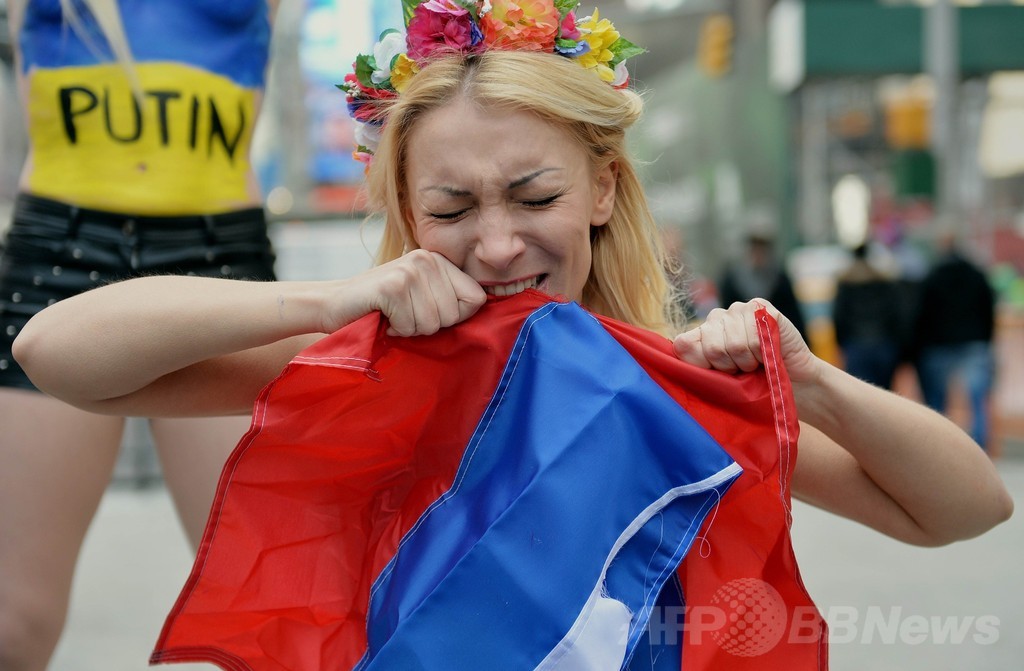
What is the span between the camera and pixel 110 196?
2.72m

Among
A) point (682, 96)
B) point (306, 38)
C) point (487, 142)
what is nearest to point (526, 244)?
point (487, 142)

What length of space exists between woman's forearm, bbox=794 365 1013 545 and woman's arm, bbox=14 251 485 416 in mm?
595

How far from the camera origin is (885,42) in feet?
49.3

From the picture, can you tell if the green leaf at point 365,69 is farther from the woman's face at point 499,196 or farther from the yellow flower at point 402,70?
the woman's face at point 499,196

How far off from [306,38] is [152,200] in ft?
40.9

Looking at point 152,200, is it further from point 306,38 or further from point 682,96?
point 682,96

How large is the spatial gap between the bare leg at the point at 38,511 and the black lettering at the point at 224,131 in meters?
0.68

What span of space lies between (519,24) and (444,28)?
0.44 feet

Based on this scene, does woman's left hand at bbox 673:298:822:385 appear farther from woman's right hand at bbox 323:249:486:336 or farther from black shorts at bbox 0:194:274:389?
black shorts at bbox 0:194:274:389

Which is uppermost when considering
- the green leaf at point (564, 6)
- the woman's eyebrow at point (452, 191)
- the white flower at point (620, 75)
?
the green leaf at point (564, 6)

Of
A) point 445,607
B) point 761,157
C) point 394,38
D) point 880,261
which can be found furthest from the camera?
point 761,157

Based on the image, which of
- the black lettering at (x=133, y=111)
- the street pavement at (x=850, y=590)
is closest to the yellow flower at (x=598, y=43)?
the black lettering at (x=133, y=111)

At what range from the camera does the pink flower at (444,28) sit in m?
2.12

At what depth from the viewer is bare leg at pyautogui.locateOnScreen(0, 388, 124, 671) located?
2529 mm
